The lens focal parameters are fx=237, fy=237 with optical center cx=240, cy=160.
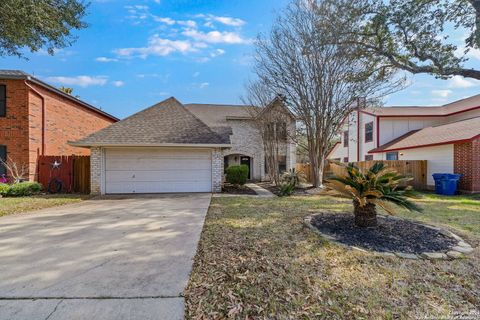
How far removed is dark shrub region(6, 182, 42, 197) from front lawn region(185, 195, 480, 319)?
969 cm

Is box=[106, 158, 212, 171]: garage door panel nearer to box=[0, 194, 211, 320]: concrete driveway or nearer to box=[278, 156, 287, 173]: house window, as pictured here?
box=[0, 194, 211, 320]: concrete driveway

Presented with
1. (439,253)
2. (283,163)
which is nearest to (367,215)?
(439,253)

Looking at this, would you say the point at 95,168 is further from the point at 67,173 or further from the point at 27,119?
the point at 27,119

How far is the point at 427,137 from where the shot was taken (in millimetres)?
14570

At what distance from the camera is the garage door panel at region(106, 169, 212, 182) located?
10.4 m

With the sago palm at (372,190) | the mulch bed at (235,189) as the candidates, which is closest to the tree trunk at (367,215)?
the sago palm at (372,190)

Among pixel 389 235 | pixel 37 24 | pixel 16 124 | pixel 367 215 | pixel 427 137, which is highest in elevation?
pixel 37 24

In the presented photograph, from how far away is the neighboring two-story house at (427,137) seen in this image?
440 inches

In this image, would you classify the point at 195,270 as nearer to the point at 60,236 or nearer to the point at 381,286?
the point at 381,286

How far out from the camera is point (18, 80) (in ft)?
36.3

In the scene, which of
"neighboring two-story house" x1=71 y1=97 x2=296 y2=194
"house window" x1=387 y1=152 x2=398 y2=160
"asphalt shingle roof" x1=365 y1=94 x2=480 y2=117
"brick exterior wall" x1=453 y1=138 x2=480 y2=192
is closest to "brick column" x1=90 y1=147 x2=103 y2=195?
"neighboring two-story house" x1=71 y1=97 x2=296 y2=194

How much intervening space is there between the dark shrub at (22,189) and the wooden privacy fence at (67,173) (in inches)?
38.1

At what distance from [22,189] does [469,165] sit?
19524mm

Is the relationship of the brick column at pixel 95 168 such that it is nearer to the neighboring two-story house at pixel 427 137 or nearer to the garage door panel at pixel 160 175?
the garage door panel at pixel 160 175
